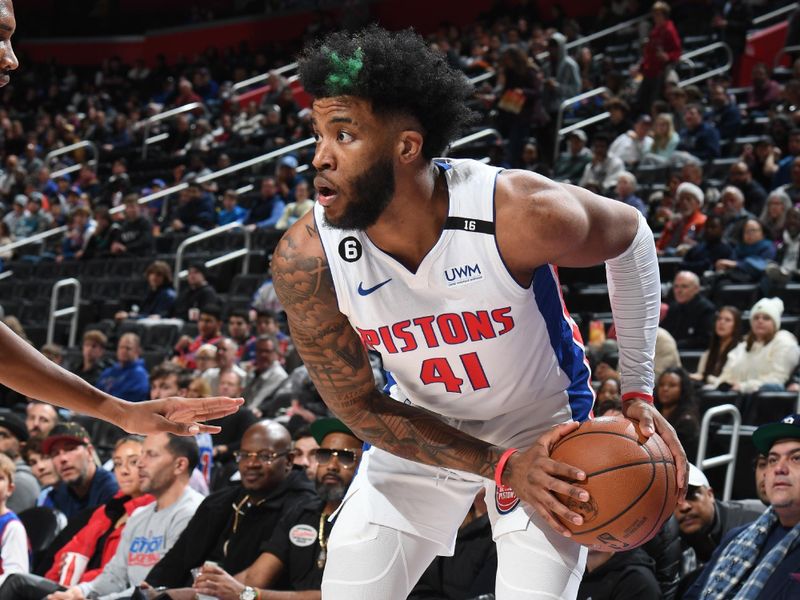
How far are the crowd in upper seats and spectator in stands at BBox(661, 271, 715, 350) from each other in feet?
0.06

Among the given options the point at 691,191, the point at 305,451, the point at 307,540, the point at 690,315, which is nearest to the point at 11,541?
the point at 305,451

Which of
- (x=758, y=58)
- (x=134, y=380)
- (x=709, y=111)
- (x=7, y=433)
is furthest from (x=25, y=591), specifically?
(x=758, y=58)

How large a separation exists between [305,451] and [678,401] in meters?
2.43

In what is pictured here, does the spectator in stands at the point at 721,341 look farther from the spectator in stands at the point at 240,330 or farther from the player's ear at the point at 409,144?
the player's ear at the point at 409,144

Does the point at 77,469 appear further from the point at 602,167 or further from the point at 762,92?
the point at 762,92

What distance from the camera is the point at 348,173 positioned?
3.24 meters

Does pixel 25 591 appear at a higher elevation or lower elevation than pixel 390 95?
lower

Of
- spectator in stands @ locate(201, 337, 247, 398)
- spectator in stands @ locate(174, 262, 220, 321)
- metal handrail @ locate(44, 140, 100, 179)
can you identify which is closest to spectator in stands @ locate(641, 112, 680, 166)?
spectator in stands @ locate(174, 262, 220, 321)

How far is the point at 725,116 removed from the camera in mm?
13172

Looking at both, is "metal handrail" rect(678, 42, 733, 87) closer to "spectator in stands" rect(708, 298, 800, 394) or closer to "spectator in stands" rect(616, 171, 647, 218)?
"spectator in stands" rect(616, 171, 647, 218)

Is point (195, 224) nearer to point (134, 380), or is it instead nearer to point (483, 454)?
point (134, 380)

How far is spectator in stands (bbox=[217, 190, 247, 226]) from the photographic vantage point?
15620mm

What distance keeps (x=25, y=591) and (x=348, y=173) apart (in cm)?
359

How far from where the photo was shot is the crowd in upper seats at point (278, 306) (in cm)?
593
